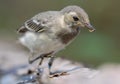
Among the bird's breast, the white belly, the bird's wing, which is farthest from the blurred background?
the bird's breast

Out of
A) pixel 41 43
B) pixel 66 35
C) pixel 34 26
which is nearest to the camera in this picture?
pixel 66 35

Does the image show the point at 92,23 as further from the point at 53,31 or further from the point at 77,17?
the point at 77,17

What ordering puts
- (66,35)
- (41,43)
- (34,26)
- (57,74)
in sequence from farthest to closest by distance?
1. (34,26)
2. (41,43)
3. (66,35)
4. (57,74)

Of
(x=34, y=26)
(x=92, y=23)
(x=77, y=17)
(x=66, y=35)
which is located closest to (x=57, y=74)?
(x=66, y=35)

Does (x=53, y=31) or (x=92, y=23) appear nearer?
(x=53, y=31)

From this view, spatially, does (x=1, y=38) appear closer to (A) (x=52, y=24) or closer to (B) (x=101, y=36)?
(B) (x=101, y=36)

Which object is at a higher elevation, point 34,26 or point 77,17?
point 34,26

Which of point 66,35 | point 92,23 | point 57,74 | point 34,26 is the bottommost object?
point 57,74

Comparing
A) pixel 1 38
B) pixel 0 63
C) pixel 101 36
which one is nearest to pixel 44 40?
pixel 0 63
